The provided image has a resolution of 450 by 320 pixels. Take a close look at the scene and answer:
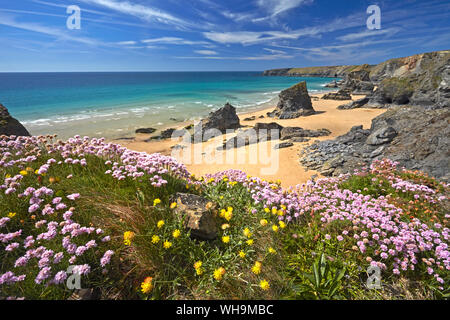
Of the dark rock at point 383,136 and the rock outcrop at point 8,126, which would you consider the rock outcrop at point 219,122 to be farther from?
→ the rock outcrop at point 8,126

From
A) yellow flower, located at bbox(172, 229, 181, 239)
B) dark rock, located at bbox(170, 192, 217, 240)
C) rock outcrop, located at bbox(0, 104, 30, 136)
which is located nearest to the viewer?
yellow flower, located at bbox(172, 229, 181, 239)

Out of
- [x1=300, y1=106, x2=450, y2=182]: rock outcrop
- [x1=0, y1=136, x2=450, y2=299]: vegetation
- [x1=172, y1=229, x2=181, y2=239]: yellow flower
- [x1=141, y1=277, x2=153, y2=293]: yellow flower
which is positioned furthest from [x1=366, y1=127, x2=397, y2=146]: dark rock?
[x1=141, y1=277, x2=153, y2=293]: yellow flower

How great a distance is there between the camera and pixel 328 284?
2.54 meters

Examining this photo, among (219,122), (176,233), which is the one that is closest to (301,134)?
(219,122)

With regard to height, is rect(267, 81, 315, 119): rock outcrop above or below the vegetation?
above

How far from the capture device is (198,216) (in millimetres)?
3117

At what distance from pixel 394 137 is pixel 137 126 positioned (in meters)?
24.5

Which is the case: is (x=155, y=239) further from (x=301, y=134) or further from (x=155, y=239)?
(x=301, y=134)

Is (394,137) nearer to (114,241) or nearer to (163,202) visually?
(163,202)

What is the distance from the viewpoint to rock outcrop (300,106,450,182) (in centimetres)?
735

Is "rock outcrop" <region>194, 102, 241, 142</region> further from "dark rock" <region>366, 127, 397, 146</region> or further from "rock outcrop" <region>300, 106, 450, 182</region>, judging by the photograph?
"dark rock" <region>366, 127, 397, 146</region>

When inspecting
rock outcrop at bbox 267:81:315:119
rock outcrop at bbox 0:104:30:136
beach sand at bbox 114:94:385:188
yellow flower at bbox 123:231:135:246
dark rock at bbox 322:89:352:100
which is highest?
dark rock at bbox 322:89:352:100

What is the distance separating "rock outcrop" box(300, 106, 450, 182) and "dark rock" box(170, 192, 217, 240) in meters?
7.30

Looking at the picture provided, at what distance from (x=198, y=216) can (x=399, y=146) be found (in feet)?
33.5
